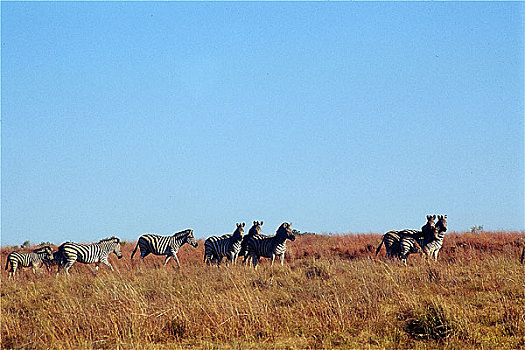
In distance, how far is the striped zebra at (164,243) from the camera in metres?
22.5

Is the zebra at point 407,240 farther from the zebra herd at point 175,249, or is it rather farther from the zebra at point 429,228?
the zebra herd at point 175,249

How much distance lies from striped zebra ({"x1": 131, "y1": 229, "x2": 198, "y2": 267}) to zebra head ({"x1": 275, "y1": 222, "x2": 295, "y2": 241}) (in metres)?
4.70

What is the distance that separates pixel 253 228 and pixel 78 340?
1179cm

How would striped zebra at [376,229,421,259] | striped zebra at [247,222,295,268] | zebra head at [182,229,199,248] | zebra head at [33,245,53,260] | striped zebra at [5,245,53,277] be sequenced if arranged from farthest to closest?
zebra head at [182,229,199,248]
zebra head at [33,245,53,260]
striped zebra at [5,245,53,277]
striped zebra at [376,229,421,259]
striped zebra at [247,222,295,268]

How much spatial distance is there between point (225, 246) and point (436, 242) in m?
7.02

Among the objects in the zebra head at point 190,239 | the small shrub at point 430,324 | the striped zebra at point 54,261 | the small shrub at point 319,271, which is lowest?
the small shrub at point 430,324

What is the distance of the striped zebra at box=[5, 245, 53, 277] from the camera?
70.4 feet

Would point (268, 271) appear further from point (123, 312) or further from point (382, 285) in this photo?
point (123, 312)

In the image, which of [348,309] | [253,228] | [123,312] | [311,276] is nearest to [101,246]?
[253,228]

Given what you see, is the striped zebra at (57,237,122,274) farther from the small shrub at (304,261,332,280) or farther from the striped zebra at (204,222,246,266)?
the small shrub at (304,261,332,280)

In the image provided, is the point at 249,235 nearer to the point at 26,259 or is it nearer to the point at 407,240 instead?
the point at 407,240

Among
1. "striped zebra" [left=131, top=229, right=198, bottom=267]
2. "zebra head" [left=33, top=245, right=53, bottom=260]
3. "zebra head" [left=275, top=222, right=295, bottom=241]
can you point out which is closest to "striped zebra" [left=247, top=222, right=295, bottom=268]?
"zebra head" [left=275, top=222, right=295, bottom=241]

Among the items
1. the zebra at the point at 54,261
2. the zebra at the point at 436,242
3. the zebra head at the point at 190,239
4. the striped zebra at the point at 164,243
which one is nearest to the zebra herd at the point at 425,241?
the zebra at the point at 436,242

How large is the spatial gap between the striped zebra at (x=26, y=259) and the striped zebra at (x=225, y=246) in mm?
6234
